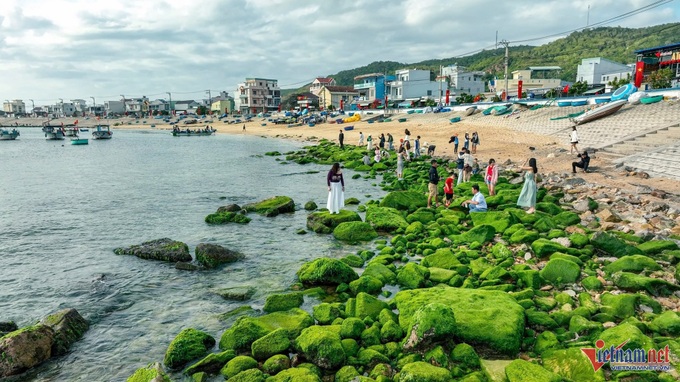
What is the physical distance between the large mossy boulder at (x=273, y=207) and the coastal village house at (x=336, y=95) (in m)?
99.5

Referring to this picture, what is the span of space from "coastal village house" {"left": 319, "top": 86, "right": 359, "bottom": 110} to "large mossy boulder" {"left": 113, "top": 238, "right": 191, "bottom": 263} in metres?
106


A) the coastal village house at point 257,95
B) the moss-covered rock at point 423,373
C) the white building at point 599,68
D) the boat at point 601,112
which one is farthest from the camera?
the coastal village house at point 257,95

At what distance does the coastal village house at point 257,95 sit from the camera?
141125 mm

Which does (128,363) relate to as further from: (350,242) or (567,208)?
(567,208)

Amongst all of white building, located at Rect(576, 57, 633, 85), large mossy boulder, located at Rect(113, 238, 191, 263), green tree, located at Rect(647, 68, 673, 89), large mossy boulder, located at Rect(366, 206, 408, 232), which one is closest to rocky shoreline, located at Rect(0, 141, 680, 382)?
large mossy boulder, located at Rect(113, 238, 191, 263)

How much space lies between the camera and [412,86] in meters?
103

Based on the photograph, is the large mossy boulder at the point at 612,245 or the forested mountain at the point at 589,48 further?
the forested mountain at the point at 589,48

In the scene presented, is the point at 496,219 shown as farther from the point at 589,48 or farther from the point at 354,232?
the point at 589,48

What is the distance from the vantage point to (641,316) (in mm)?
8789

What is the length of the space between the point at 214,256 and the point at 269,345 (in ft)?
22.1

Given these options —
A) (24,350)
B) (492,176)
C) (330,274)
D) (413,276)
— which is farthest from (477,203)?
(24,350)

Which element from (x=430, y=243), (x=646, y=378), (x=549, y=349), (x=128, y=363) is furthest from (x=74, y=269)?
(x=646, y=378)

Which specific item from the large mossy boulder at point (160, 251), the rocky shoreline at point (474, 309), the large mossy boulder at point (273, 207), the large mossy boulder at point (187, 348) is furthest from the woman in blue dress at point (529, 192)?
the large mossy boulder at point (160, 251)

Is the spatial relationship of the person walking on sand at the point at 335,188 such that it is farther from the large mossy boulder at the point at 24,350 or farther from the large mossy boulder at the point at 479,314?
the large mossy boulder at the point at 24,350
